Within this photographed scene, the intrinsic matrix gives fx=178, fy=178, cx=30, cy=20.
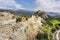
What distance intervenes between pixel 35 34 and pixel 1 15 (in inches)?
605

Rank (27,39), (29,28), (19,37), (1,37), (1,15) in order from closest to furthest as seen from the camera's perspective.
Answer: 1. (1,37)
2. (19,37)
3. (27,39)
4. (29,28)
5. (1,15)

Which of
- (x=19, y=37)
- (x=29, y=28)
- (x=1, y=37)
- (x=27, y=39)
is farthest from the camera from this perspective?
(x=29, y=28)

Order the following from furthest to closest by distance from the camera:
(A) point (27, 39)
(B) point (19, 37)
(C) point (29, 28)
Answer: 1. (C) point (29, 28)
2. (A) point (27, 39)
3. (B) point (19, 37)

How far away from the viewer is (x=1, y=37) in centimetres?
5034

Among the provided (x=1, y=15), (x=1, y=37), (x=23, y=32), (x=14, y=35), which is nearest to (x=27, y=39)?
(x=23, y=32)

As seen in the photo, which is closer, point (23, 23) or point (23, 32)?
point (23, 32)

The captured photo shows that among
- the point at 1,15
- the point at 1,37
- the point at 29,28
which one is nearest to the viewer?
the point at 1,37

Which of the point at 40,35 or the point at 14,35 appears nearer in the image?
the point at 14,35

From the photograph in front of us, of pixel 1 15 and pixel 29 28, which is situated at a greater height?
pixel 1 15

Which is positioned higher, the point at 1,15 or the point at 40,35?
the point at 1,15

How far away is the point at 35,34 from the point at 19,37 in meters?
11.4

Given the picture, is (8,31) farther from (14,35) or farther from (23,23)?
(23,23)

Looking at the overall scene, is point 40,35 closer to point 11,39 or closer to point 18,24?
point 18,24

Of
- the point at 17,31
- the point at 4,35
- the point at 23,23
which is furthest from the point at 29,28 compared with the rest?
the point at 4,35
